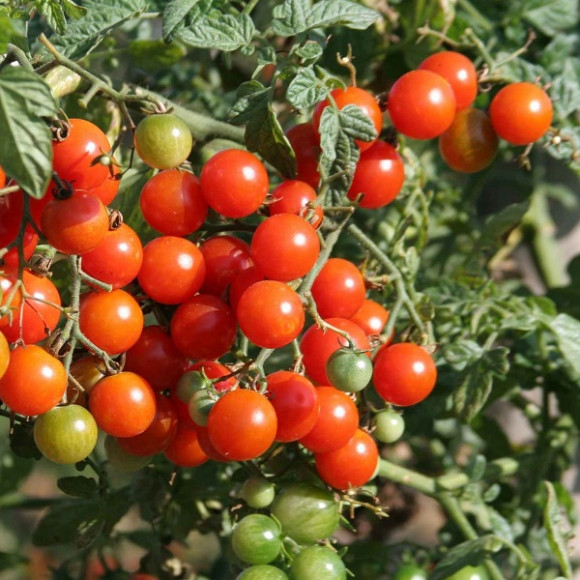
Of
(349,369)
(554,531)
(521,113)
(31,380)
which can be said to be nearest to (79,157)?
(31,380)

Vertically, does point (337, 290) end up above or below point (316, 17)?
below

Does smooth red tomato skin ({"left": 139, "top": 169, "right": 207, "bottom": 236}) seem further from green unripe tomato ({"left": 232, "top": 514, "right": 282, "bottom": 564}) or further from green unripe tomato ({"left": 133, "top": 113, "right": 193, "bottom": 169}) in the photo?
green unripe tomato ({"left": 232, "top": 514, "right": 282, "bottom": 564})

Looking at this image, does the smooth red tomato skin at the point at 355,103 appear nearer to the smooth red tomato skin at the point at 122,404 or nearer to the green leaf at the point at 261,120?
the green leaf at the point at 261,120

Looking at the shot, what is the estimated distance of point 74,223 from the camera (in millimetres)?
703

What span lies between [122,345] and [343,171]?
252 millimetres

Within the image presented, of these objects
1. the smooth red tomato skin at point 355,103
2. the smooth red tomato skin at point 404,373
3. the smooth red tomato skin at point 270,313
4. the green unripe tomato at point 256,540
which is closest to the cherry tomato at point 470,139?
the smooth red tomato skin at point 355,103

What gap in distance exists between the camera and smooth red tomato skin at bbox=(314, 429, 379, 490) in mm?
873

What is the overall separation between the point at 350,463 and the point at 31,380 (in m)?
0.31

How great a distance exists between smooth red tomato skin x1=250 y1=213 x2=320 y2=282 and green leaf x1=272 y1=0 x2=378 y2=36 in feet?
0.62

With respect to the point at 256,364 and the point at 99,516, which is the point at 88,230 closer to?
the point at 256,364

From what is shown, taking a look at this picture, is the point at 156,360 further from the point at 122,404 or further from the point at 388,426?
the point at 388,426

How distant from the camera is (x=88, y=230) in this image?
710 millimetres

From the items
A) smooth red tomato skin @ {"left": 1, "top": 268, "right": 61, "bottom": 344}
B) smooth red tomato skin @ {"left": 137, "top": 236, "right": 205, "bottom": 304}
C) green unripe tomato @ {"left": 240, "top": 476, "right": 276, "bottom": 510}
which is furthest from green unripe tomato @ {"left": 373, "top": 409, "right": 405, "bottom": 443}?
smooth red tomato skin @ {"left": 1, "top": 268, "right": 61, "bottom": 344}

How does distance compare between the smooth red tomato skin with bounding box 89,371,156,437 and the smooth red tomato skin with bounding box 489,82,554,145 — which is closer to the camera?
the smooth red tomato skin with bounding box 89,371,156,437
